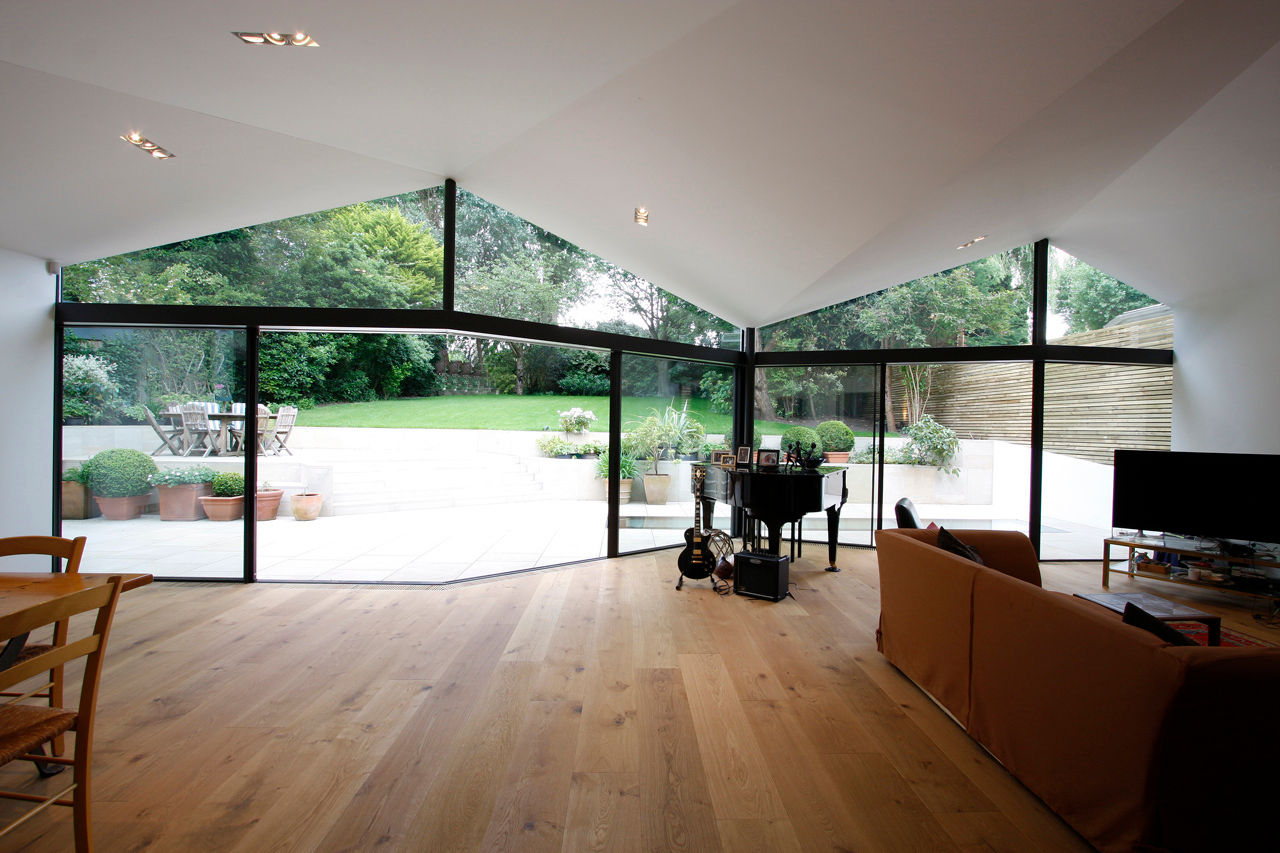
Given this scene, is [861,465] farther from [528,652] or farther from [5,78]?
[5,78]

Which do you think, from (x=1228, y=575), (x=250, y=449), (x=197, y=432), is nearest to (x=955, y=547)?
(x=1228, y=575)

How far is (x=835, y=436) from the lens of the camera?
654cm

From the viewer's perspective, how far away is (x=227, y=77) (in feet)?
9.75

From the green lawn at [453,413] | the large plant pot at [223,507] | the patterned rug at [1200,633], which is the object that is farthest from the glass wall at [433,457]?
the patterned rug at [1200,633]

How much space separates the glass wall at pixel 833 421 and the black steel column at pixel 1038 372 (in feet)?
4.97

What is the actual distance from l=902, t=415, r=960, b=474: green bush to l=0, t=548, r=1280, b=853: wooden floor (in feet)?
9.29

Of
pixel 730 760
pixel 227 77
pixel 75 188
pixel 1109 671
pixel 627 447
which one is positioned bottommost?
pixel 730 760

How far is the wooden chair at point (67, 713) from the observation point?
1583 mm

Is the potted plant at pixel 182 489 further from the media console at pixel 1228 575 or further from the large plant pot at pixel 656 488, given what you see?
the media console at pixel 1228 575

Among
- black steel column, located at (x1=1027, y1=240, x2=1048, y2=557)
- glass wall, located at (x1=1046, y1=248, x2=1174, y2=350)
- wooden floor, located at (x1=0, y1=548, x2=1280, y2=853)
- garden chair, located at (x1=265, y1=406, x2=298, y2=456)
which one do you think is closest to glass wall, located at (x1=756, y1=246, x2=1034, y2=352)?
black steel column, located at (x1=1027, y1=240, x2=1048, y2=557)

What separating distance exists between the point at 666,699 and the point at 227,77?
3776mm

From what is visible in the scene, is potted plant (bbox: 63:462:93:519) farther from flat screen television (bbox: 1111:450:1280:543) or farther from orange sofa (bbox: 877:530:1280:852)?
flat screen television (bbox: 1111:450:1280:543)

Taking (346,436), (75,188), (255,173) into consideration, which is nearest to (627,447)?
(255,173)

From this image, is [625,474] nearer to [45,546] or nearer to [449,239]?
[449,239]
